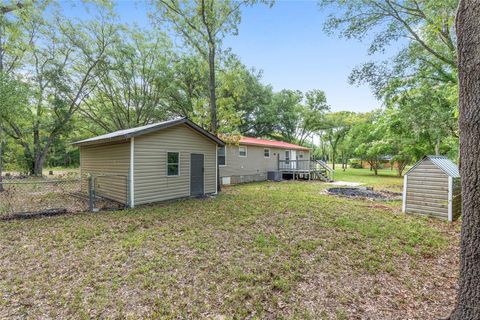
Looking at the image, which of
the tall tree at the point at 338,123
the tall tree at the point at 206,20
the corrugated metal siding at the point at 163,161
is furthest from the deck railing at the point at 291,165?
the tall tree at the point at 338,123

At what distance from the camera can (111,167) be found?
921 centimetres

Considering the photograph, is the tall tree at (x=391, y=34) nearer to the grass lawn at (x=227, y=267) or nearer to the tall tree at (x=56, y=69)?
the grass lawn at (x=227, y=267)

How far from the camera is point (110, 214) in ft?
23.2

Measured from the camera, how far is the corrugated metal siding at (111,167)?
330 inches

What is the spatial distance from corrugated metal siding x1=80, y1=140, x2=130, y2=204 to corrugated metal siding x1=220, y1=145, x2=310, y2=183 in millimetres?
6867

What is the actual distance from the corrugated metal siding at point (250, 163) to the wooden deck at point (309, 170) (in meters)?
1.04

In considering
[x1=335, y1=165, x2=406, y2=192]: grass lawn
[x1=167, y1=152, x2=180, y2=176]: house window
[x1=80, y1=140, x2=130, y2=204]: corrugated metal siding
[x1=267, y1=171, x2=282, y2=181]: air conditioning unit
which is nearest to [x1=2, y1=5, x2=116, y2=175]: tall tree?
[x1=80, y1=140, x2=130, y2=204]: corrugated metal siding

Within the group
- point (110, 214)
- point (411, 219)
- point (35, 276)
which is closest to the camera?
point (35, 276)

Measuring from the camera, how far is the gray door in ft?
33.0

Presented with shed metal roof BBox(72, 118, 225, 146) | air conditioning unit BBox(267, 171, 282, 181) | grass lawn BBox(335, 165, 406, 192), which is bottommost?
grass lawn BBox(335, 165, 406, 192)

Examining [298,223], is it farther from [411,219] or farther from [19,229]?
[19,229]

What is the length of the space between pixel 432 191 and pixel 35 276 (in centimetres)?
952

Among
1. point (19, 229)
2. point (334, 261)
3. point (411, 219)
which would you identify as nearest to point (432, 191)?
point (411, 219)

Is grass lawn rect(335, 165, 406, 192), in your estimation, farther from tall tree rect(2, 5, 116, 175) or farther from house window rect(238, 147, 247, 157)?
tall tree rect(2, 5, 116, 175)
